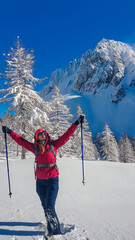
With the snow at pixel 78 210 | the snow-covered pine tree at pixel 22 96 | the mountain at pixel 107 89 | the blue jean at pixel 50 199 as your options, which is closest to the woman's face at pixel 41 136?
the blue jean at pixel 50 199

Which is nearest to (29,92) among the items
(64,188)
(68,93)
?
(64,188)

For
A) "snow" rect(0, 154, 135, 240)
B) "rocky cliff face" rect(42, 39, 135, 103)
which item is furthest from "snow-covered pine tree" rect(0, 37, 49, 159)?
"rocky cliff face" rect(42, 39, 135, 103)

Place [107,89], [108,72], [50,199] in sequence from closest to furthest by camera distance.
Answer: [50,199], [107,89], [108,72]

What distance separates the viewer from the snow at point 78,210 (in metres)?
3.10

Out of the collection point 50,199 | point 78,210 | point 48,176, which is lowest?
point 78,210

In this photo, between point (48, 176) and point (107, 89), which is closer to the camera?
point (48, 176)

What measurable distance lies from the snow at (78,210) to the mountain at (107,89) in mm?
89067

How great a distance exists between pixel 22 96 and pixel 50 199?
1277 centimetres

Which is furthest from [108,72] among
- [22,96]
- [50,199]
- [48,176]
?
[50,199]

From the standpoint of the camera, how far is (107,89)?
13538 cm

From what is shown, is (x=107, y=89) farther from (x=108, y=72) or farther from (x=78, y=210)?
(x=78, y=210)

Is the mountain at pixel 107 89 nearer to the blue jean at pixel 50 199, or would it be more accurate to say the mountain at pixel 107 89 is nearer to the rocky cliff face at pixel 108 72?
the rocky cliff face at pixel 108 72

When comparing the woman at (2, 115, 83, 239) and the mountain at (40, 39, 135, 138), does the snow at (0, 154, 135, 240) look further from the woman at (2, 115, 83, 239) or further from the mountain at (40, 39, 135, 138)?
the mountain at (40, 39, 135, 138)

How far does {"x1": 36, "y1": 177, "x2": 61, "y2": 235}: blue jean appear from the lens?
3057mm
